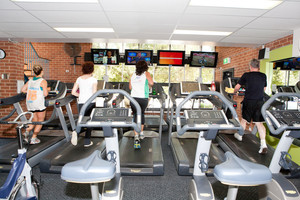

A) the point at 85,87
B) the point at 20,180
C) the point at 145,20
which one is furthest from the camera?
the point at 145,20

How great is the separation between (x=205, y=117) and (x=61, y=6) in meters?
2.76

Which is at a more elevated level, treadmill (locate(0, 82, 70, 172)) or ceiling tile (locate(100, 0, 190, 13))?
ceiling tile (locate(100, 0, 190, 13))

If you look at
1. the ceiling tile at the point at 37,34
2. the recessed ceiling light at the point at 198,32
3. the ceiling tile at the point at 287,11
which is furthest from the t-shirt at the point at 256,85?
the ceiling tile at the point at 37,34

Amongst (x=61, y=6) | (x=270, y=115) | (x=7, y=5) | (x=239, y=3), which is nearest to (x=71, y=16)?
(x=61, y=6)

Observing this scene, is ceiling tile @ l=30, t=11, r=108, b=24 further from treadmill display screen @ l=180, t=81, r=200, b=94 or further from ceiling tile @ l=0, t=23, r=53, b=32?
treadmill display screen @ l=180, t=81, r=200, b=94

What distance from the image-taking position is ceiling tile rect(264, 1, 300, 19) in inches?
104

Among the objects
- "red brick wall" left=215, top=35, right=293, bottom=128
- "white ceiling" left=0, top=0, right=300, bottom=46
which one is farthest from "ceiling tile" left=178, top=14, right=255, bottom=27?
"red brick wall" left=215, top=35, right=293, bottom=128

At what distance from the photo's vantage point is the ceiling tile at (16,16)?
3.15 meters

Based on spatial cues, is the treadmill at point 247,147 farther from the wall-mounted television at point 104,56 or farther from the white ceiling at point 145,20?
the wall-mounted television at point 104,56

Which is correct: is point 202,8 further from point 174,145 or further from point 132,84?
point 174,145

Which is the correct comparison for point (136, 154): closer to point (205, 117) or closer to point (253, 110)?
point (205, 117)

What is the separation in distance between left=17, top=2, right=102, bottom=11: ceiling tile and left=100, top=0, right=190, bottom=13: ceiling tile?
0.18m

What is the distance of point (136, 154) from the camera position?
3.07 meters

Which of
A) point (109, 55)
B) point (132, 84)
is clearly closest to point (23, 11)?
point (132, 84)
